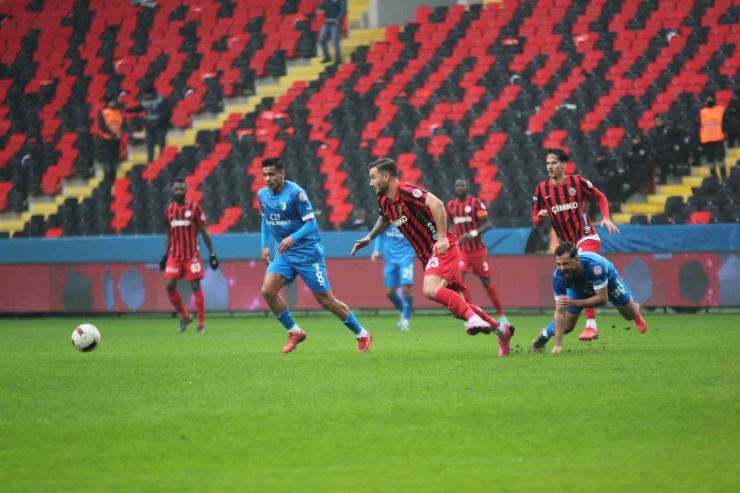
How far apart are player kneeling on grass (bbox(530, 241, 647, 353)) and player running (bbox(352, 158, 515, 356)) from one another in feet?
1.90

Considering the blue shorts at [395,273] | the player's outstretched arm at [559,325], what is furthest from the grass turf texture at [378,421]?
the blue shorts at [395,273]

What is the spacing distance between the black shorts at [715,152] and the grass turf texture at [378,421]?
33.3ft

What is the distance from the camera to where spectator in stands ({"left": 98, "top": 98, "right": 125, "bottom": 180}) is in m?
30.1

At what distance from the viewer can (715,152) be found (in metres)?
22.5

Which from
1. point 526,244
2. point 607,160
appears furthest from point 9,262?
point 607,160

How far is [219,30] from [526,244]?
14343mm

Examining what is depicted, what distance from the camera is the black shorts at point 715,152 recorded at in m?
22.5

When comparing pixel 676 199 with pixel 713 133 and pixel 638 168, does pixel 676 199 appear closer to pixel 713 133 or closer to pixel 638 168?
pixel 638 168

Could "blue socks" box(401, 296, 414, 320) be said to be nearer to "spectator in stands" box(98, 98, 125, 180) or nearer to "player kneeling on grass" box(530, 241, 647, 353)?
"player kneeling on grass" box(530, 241, 647, 353)

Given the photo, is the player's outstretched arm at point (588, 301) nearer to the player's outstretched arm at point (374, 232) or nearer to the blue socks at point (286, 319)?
the player's outstretched arm at point (374, 232)

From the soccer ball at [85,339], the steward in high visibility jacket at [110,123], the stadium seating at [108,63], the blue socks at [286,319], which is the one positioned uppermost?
the stadium seating at [108,63]

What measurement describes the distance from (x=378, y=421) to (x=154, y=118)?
2336 cm

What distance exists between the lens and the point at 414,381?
9.60 meters

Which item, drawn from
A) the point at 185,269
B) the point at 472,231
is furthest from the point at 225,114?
the point at 472,231
